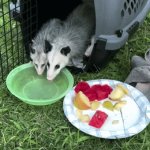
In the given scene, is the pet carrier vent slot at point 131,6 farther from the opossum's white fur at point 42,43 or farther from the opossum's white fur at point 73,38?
the opossum's white fur at point 42,43

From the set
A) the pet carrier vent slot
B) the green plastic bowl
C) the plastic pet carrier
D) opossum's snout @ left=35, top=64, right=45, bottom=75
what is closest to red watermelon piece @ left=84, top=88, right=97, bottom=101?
the green plastic bowl

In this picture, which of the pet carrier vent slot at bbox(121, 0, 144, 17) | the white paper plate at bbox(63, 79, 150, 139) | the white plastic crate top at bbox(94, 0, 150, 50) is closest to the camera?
the white paper plate at bbox(63, 79, 150, 139)

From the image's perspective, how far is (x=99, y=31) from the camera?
2254mm

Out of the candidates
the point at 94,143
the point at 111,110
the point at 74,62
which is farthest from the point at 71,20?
the point at 94,143

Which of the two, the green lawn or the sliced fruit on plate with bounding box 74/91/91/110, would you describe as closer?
the green lawn

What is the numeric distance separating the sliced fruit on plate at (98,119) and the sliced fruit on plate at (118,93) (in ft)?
0.46

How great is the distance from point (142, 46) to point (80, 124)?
101 centimetres

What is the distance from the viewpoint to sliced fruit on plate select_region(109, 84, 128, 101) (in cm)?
226

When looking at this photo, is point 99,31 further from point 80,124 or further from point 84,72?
point 80,124

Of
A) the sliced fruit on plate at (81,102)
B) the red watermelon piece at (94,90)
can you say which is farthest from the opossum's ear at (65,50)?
the sliced fruit on plate at (81,102)

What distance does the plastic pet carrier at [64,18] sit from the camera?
2217 mm

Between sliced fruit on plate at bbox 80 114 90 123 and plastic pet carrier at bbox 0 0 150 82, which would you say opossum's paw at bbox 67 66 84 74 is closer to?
plastic pet carrier at bbox 0 0 150 82

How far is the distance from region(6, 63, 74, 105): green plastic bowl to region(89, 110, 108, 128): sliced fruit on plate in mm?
240

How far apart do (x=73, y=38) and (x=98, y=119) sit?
0.66 metres
